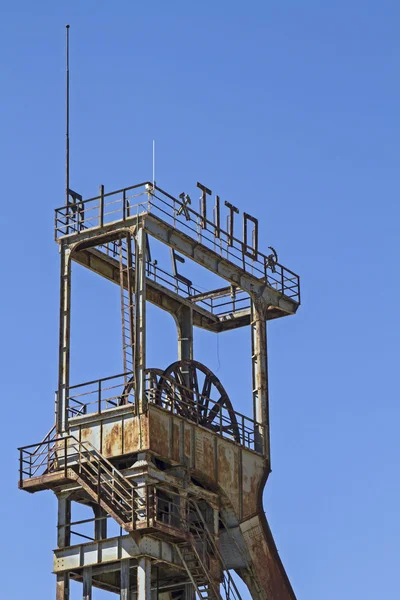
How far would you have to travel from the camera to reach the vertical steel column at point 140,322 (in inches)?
2023

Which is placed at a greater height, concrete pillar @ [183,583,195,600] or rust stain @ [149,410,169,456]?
rust stain @ [149,410,169,456]

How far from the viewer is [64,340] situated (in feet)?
175

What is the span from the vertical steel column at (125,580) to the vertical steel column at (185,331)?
36.8 feet

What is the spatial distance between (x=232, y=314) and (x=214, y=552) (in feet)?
36.2

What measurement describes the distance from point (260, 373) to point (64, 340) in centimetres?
781

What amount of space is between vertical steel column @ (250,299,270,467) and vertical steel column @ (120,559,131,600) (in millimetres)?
8321

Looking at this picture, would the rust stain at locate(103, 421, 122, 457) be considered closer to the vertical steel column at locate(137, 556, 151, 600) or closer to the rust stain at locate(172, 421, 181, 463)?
the rust stain at locate(172, 421, 181, 463)

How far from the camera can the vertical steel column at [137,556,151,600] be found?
4941cm

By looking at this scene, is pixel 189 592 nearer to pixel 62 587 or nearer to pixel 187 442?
pixel 62 587

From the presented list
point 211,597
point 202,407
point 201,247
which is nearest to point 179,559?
point 211,597

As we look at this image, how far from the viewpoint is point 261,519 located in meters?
56.0

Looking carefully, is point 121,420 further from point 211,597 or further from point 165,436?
point 211,597

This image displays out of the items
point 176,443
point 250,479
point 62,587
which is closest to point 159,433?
point 176,443

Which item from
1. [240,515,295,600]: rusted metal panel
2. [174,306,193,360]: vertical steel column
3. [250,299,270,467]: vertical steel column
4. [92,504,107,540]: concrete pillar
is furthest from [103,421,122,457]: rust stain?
[174,306,193,360]: vertical steel column
